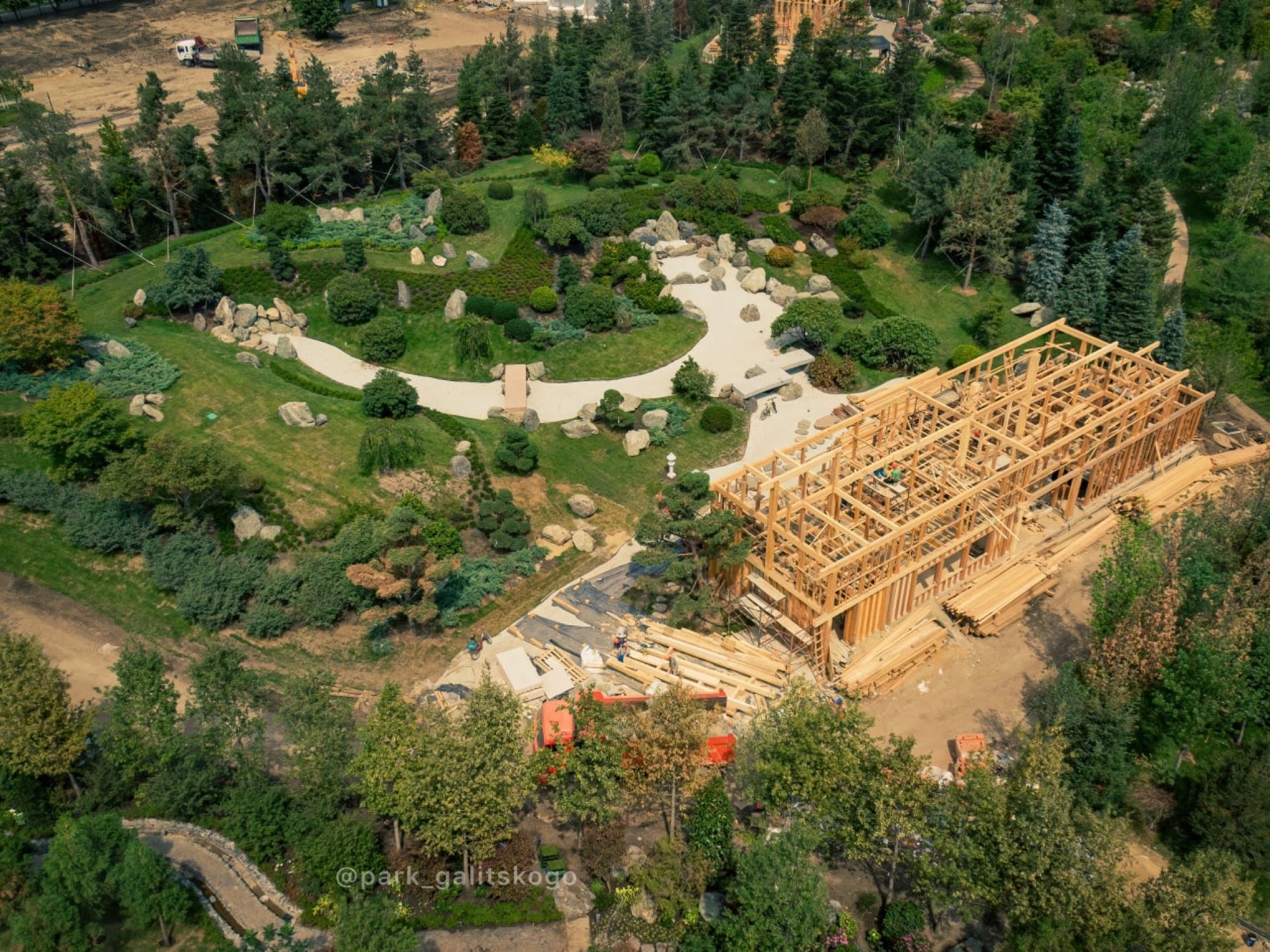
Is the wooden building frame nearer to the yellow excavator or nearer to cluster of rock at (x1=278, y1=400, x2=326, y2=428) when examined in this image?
cluster of rock at (x1=278, y1=400, x2=326, y2=428)

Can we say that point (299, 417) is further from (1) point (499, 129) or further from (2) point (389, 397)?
(1) point (499, 129)

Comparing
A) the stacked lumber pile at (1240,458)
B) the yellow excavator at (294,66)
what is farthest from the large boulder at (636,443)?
the yellow excavator at (294,66)

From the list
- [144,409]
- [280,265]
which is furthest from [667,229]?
[144,409]

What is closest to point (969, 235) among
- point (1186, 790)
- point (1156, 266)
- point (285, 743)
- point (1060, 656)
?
point (1156, 266)

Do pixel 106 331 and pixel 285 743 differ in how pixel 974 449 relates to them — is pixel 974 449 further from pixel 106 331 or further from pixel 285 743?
pixel 106 331

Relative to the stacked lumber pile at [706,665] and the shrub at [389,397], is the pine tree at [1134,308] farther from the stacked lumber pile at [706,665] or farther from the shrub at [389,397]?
the shrub at [389,397]

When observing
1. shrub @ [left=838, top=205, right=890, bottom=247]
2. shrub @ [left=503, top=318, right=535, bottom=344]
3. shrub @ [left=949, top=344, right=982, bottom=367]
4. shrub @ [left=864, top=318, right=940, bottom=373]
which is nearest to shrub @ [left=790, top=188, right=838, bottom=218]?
shrub @ [left=838, top=205, right=890, bottom=247]
